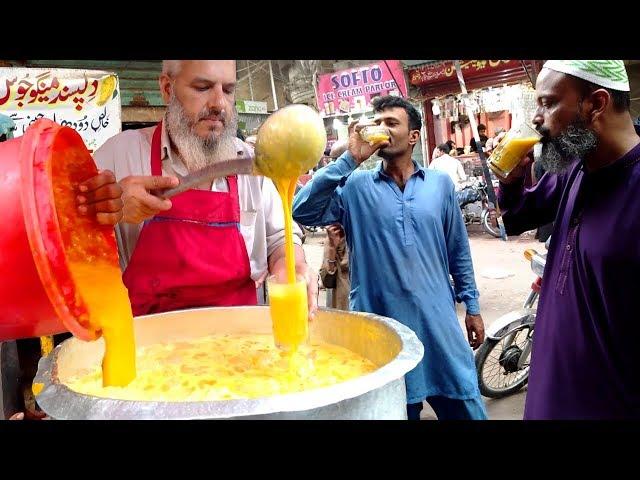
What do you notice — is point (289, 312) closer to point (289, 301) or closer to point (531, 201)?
point (289, 301)

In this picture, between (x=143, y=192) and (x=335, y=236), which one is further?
(x=335, y=236)

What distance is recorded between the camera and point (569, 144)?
75.4 inches

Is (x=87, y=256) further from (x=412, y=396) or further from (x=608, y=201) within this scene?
(x=412, y=396)

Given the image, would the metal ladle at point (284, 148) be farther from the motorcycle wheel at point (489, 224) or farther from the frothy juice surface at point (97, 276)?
the motorcycle wheel at point (489, 224)

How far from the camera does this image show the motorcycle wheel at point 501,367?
12.4 feet

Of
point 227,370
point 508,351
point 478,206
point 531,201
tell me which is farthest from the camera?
point 478,206

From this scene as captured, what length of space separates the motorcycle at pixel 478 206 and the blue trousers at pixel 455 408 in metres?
7.97

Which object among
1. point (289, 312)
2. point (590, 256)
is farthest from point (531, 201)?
point (289, 312)

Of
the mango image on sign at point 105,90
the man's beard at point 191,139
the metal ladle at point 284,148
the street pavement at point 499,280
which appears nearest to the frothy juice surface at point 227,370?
the metal ladle at point 284,148

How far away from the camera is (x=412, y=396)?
2623mm

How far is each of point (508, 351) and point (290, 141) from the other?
3182 millimetres

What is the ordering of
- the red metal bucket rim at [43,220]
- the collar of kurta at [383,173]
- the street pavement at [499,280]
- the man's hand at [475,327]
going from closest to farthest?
the red metal bucket rim at [43,220], the collar of kurta at [383,173], the man's hand at [475,327], the street pavement at [499,280]

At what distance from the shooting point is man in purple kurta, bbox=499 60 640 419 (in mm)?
1734

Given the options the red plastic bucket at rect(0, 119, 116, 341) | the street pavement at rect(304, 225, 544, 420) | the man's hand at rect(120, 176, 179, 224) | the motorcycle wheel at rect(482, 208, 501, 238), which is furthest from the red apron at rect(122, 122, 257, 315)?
the motorcycle wheel at rect(482, 208, 501, 238)
